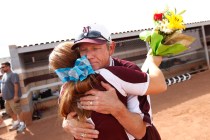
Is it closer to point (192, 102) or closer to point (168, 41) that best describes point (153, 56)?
point (168, 41)

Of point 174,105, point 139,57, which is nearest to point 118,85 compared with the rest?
point 174,105

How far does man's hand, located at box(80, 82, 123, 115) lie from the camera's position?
5.01 feet

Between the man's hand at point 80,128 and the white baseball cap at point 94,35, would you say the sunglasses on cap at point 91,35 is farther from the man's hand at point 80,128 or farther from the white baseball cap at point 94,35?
the man's hand at point 80,128

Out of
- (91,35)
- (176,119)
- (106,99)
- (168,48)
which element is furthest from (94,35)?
(176,119)

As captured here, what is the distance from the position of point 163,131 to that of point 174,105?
7.74 ft

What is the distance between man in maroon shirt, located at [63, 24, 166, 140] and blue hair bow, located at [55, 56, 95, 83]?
0.22ft

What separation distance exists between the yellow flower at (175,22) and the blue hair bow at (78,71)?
2.32 feet

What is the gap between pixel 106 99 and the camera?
154 cm

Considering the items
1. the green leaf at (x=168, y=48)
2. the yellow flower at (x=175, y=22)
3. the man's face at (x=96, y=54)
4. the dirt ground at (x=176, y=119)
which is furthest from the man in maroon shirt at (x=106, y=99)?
the dirt ground at (x=176, y=119)

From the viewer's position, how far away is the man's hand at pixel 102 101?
1.53 metres

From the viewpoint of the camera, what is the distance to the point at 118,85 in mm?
1518

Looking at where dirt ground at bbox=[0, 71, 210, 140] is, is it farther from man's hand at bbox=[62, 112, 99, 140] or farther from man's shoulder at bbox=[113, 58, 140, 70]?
man's shoulder at bbox=[113, 58, 140, 70]

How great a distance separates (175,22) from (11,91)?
6.82 metres

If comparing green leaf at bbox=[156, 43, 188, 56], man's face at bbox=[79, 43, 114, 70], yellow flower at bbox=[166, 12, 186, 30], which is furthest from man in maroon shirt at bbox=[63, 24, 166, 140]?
yellow flower at bbox=[166, 12, 186, 30]
